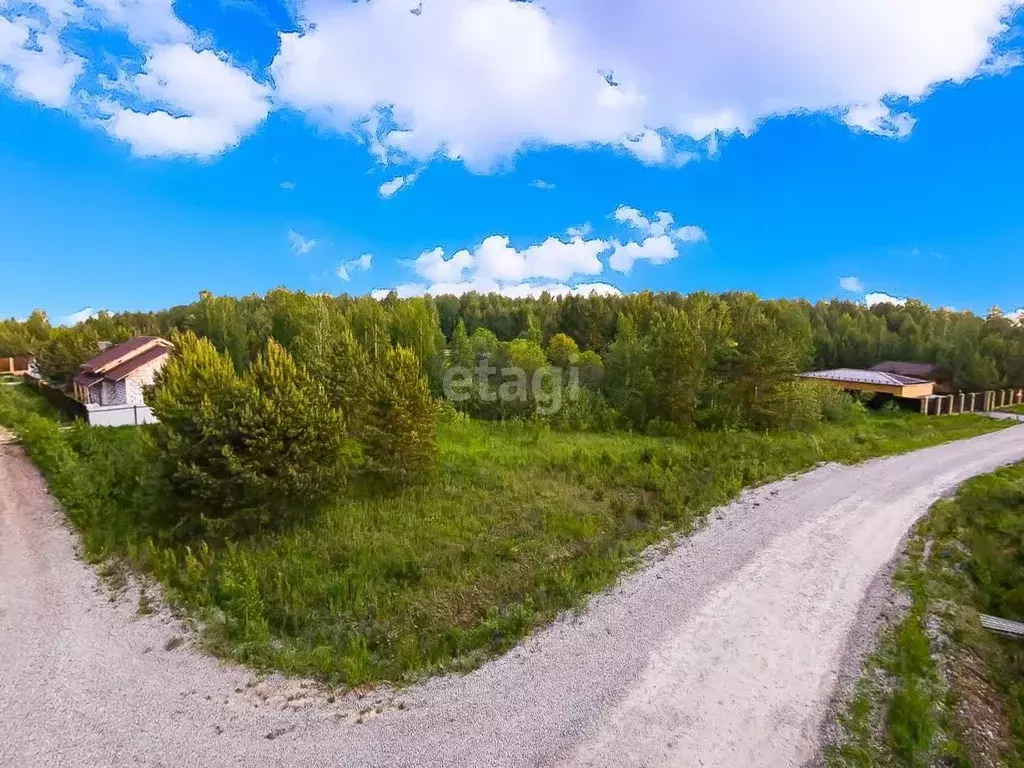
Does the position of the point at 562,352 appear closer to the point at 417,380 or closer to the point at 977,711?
the point at 417,380

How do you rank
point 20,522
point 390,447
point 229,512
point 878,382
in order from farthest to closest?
point 878,382 → point 390,447 → point 20,522 → point 229,512

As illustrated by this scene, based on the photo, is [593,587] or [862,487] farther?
[862,487]

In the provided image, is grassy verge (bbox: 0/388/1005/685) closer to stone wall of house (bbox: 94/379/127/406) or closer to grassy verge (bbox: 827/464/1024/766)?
stone wall of house (bbox: 94/379/127/406)

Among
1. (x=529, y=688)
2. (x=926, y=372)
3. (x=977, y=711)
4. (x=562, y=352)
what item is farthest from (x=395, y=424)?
(x=926, y=372)

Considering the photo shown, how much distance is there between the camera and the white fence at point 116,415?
25.5 metres

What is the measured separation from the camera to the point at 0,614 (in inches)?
454

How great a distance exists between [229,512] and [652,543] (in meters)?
11.3

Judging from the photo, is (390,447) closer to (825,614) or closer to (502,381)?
(825,614)

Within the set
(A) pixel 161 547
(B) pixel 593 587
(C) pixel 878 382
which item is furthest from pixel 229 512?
(C) pixel 878 382

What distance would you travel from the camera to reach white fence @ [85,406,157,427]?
25.5 meters

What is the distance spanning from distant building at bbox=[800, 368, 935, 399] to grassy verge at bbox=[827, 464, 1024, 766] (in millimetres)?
21992

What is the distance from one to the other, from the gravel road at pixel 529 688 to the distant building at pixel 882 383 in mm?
25826

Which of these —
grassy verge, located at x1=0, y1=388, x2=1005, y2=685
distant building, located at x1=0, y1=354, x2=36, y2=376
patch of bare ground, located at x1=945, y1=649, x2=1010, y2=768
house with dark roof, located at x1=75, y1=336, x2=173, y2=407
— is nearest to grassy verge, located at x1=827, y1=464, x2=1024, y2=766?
patch of bare ground, located at x1=945, y1=649, x2=1010, y2=768

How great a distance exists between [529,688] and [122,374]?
98.9 feet
